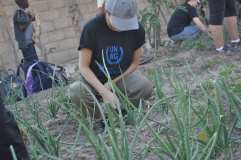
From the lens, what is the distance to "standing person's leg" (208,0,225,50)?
18.8ft

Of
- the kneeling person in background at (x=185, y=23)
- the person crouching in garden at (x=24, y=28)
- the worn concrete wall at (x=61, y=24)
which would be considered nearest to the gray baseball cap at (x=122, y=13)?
the kneeling person in background at (x=185, y=23)

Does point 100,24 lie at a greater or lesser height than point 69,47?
greater

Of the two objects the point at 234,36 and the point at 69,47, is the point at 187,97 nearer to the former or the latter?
the point at 234,36

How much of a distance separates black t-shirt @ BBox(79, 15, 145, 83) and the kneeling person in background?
10.7 feet

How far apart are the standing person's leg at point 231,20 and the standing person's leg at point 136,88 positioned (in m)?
2.53

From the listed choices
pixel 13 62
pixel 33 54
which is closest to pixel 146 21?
pixel 33 54

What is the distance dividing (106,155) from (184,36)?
5.19 metres

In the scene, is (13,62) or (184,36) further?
(13,62)

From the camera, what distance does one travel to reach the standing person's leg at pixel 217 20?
18.8ft

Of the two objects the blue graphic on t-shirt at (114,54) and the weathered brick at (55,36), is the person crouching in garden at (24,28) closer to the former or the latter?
the weathered brick at (55,36)

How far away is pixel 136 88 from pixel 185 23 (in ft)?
11.5

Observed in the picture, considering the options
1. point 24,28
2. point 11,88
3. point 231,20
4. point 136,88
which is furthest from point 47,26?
point 136,88

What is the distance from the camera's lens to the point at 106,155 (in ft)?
6.48

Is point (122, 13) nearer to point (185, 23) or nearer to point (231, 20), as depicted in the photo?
point (231, 20)
